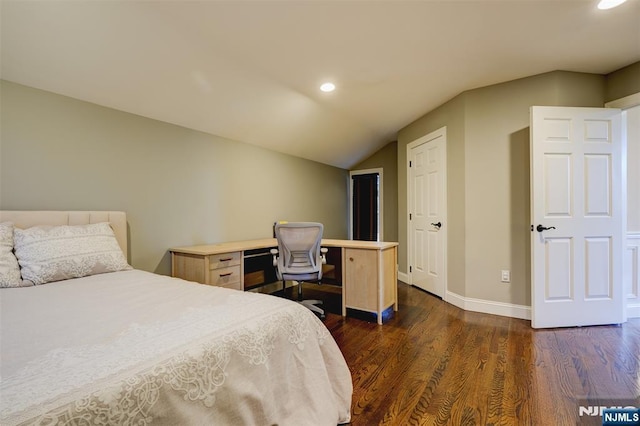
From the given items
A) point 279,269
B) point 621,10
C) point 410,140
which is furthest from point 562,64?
point 279,269

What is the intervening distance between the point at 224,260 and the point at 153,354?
1925 mm

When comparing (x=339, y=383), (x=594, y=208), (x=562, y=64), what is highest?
(x=562, y=64)

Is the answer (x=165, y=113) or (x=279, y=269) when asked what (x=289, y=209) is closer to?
(x=279, y=269)

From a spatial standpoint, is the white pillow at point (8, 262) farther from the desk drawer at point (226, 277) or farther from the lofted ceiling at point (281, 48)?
the desk drawer at point (226, 277)


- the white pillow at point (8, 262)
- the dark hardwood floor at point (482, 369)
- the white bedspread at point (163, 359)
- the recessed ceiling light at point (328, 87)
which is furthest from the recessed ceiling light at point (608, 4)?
the white pillow at point (8, 262)

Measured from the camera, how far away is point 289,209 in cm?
459

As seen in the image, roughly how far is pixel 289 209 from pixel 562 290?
3425 millimetres

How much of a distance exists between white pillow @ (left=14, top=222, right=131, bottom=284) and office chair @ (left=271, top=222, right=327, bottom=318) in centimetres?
132

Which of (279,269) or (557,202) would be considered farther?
(279,269)

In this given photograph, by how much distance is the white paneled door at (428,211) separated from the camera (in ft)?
11.7

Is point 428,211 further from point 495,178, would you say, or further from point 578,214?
point 578,214

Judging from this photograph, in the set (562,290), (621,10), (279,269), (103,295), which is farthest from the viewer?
(279,269)

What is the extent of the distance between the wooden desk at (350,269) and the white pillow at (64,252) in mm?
641

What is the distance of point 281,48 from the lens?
2.33m
